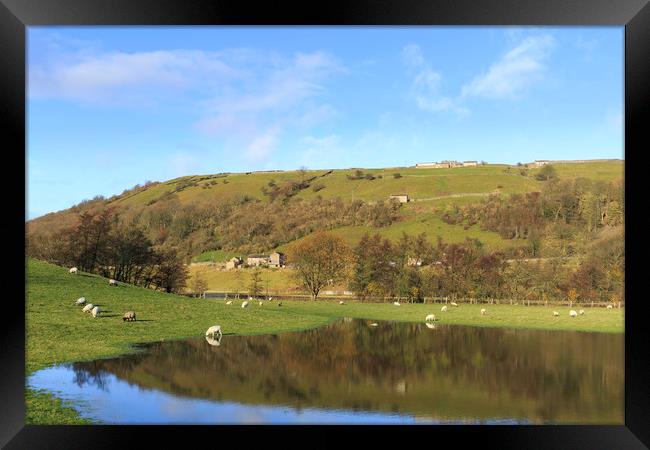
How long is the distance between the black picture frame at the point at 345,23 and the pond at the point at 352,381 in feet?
4.40

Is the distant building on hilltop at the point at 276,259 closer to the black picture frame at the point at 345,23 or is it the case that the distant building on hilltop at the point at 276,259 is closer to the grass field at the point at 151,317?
the grass field at the point at 151,317

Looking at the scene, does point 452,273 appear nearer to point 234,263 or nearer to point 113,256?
point 234,263

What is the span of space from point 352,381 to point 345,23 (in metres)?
6.57

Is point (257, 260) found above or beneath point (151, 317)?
above

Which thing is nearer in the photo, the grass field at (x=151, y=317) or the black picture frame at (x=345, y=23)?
the black picture frame at (x=345, y=23)

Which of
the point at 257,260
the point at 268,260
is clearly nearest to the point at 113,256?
the point at 257,260

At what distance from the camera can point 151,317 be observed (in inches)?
574

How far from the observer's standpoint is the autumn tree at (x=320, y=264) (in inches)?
1037

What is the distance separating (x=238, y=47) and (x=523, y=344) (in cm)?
3501

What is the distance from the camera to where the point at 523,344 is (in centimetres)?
1302

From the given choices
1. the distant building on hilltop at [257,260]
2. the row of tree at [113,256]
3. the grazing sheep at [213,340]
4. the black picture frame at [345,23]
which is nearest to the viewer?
the black picture frame at [345,23]

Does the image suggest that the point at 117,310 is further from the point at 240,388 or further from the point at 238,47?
the point at 238,47

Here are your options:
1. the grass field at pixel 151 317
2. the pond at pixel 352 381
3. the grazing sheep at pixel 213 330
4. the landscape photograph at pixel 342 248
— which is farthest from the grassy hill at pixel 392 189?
the grazing sheep at pixel 213 330

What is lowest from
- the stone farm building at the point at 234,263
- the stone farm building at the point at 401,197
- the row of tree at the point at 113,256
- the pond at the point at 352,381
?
the pond at the point at 352,381
